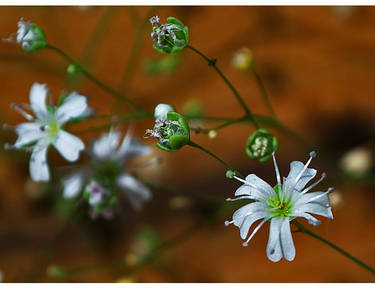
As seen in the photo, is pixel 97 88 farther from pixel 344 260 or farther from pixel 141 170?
pixel 344 260

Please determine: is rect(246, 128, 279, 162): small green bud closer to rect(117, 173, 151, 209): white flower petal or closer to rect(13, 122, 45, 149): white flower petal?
rect(117, 173, 151, 209): white flower petal

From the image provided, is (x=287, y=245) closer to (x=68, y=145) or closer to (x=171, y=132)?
(x=171, y=132)

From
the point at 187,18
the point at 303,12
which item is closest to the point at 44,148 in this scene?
the point at 187,18

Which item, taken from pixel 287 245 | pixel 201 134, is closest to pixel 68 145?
pixel 287 245

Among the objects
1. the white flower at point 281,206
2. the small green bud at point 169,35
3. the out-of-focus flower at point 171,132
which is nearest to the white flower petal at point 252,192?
the white flower at point 281,206

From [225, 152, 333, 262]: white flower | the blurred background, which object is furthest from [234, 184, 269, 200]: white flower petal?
the blurred background

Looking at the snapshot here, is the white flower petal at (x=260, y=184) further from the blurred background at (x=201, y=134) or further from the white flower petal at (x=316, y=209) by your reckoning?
the blurred background at (x=201, y=134)
